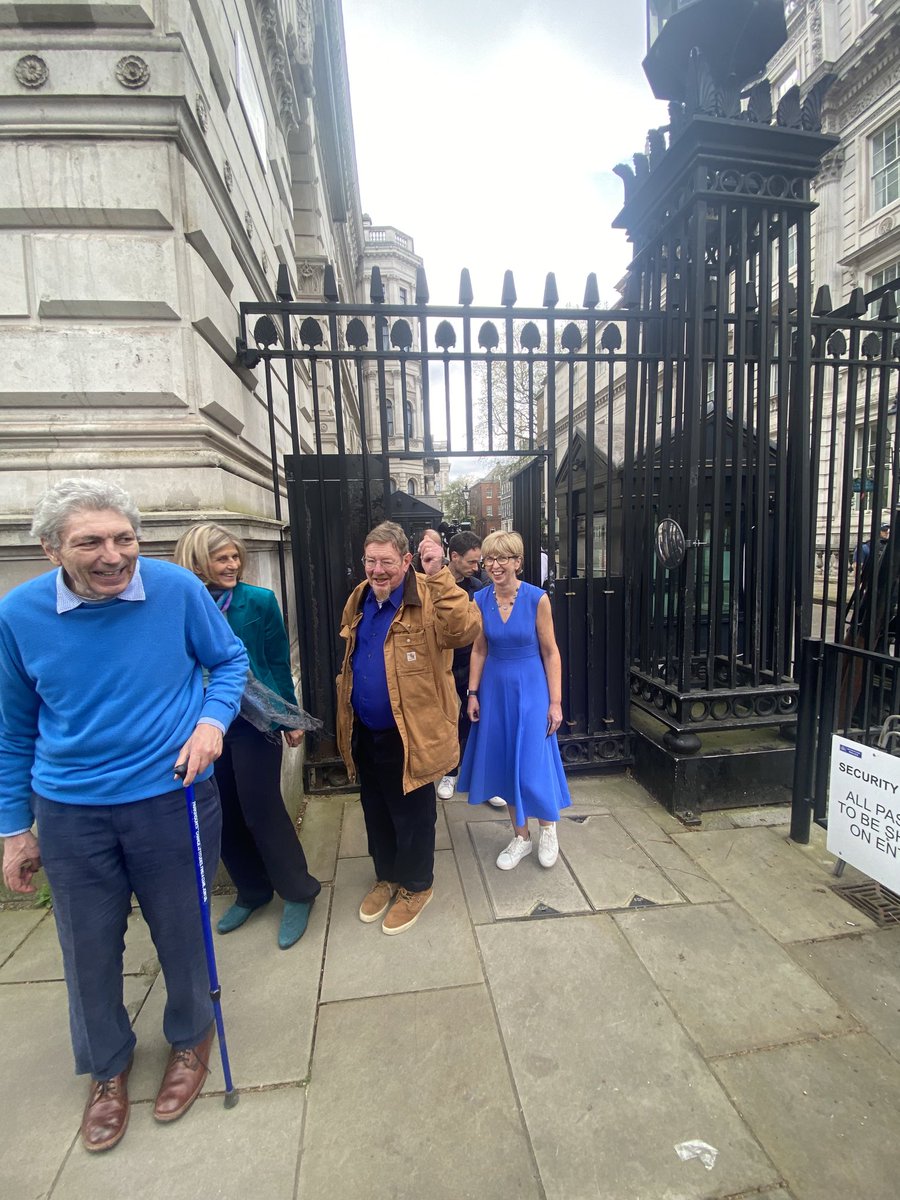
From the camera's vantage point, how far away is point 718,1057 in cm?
192

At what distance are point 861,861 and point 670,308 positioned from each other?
3.53 metres

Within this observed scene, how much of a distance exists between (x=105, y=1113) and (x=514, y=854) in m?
1.99

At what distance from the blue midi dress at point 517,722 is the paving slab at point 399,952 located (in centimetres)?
Result: 59

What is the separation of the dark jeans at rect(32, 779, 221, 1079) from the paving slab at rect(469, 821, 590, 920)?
4.69ft

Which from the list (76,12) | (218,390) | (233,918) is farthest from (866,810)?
(76,12)

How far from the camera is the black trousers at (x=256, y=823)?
2.46 m

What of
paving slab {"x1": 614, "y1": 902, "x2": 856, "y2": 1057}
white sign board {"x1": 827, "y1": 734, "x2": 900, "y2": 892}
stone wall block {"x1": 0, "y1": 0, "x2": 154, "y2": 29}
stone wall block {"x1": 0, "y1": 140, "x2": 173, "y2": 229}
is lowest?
paving slab {"x1": 614, "y1": 902, "x2": 856, "y2": 1057}

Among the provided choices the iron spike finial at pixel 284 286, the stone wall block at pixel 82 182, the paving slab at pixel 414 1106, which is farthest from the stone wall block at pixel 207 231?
the paving slab at pixel 414 1106

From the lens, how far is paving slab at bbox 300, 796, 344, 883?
3.13 meters

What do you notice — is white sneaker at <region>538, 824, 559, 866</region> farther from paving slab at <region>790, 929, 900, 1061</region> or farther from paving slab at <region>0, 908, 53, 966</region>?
paving slab at <region>0, 908, 53, 966</region>

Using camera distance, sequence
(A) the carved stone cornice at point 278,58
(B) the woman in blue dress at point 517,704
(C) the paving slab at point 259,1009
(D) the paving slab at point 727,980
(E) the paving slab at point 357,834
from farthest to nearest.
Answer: (A) the carved stone cornice at point 278,58
(E) the paving slab at point 357,834
(B) the woman in blue dress at point 517,704
(D) the paving slab at point 727,980
(C) the paving slab at point 259,1009

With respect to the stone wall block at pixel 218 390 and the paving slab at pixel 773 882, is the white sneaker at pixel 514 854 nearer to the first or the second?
the paving slab at pixel 773 882

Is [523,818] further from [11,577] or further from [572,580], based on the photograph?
[11,577]

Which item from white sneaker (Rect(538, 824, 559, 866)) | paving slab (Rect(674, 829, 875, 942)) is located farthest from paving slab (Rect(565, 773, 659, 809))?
white sneaker (Rect(538, 824, 559, 866))
